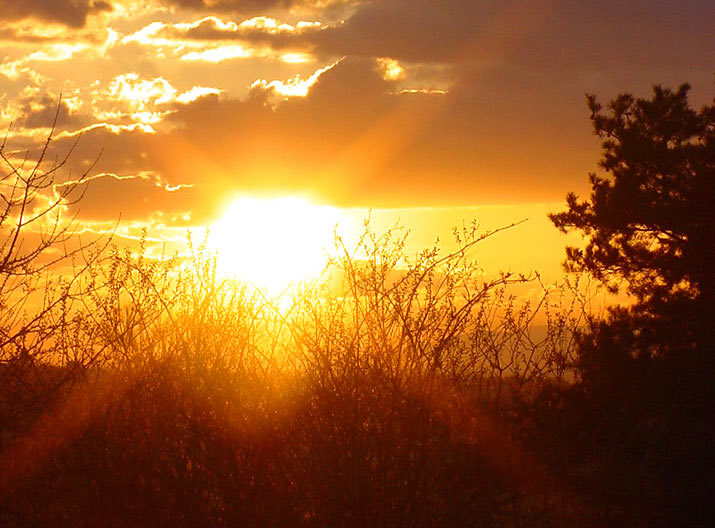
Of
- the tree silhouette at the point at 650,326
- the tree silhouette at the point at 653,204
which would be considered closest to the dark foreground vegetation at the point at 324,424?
the tree silhouette at the point at 650,326

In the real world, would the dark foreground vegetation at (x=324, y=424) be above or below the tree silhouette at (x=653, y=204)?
below

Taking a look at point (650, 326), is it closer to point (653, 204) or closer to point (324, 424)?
point (653, 204)

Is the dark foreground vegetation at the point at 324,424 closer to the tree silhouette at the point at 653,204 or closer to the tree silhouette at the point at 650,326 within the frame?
the tree silhouette at the point at 650,326

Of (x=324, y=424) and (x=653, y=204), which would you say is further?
(x=653, y=204)

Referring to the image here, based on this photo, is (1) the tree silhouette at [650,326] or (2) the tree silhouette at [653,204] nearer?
(1) the tree silhouette at [650,326]

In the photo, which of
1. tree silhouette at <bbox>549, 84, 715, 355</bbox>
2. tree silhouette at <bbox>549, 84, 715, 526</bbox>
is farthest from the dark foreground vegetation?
tree silhouette at <bbox>549, 84, 715, 355</bbox>

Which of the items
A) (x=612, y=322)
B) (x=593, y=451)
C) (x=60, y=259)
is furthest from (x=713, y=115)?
(x=60, y=259)

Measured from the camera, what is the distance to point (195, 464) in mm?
7027

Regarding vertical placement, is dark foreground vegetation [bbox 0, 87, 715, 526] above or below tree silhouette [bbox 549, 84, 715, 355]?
below

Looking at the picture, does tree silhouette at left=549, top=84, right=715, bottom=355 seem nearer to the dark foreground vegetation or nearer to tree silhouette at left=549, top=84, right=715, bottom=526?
tree silhouette at left=549, top=84, right=715, bottom=526

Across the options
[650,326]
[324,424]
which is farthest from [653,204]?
[324,424]

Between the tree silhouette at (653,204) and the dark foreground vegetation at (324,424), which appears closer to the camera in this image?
the dark foreground vegetation at (324,424)

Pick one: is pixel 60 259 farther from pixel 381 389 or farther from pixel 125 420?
pixel 381 389

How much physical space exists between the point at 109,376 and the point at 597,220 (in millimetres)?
12028
